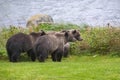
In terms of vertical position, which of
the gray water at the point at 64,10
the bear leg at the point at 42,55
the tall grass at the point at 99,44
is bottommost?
the gray water at the point at 64,10

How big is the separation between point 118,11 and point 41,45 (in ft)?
71.1

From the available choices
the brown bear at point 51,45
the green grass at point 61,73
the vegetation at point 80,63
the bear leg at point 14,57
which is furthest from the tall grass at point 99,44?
the green grass at point 61,73

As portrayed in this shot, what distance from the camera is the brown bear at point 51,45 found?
1288cm

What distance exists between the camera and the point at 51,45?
1321 centimetres

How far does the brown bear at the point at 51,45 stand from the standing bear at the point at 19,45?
53 centimetres

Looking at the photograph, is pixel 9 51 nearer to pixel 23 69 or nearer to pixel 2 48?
pixel 2 48

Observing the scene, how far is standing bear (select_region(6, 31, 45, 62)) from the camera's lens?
1309 cm

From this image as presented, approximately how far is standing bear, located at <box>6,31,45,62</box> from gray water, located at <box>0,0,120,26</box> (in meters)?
14.8

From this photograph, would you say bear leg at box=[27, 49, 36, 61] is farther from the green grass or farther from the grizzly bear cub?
the green grass

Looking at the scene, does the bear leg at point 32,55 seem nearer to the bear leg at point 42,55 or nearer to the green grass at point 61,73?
the bear leg at point 42,55

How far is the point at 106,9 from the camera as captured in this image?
35062 millimetres

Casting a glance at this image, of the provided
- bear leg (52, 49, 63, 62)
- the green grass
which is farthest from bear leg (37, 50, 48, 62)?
the green grass

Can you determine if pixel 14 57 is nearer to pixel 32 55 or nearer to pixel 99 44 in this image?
pixel 32 55

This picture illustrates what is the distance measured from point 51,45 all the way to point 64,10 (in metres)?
22.9
